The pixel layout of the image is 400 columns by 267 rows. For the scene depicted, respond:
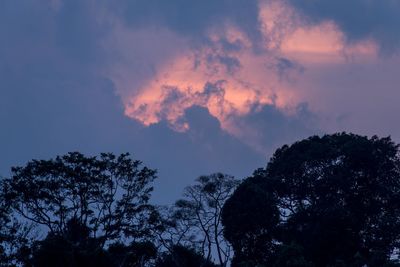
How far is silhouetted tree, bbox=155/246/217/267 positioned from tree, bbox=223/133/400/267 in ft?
9.54

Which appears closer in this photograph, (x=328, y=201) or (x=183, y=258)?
(x=328, y=201)

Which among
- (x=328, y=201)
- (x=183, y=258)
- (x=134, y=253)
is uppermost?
(x=328, y=201)

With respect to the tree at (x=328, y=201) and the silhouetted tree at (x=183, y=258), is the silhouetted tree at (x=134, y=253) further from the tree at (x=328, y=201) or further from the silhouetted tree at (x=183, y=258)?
the tree at (x=328, y=201)

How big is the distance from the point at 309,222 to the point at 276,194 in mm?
3843

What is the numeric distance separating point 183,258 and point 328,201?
11271 millimetres

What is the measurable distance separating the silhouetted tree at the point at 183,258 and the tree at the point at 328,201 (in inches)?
114

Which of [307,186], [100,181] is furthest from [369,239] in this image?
[100,181]

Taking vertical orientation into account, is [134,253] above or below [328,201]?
below

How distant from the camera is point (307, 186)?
46844 mm

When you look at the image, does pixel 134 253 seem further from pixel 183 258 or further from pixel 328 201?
pixel 328 201

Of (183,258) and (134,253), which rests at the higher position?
(183,258)

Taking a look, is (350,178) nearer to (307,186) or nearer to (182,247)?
(307,186)

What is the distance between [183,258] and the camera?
49.8 metres

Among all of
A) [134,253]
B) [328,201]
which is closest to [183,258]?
[134,253]
